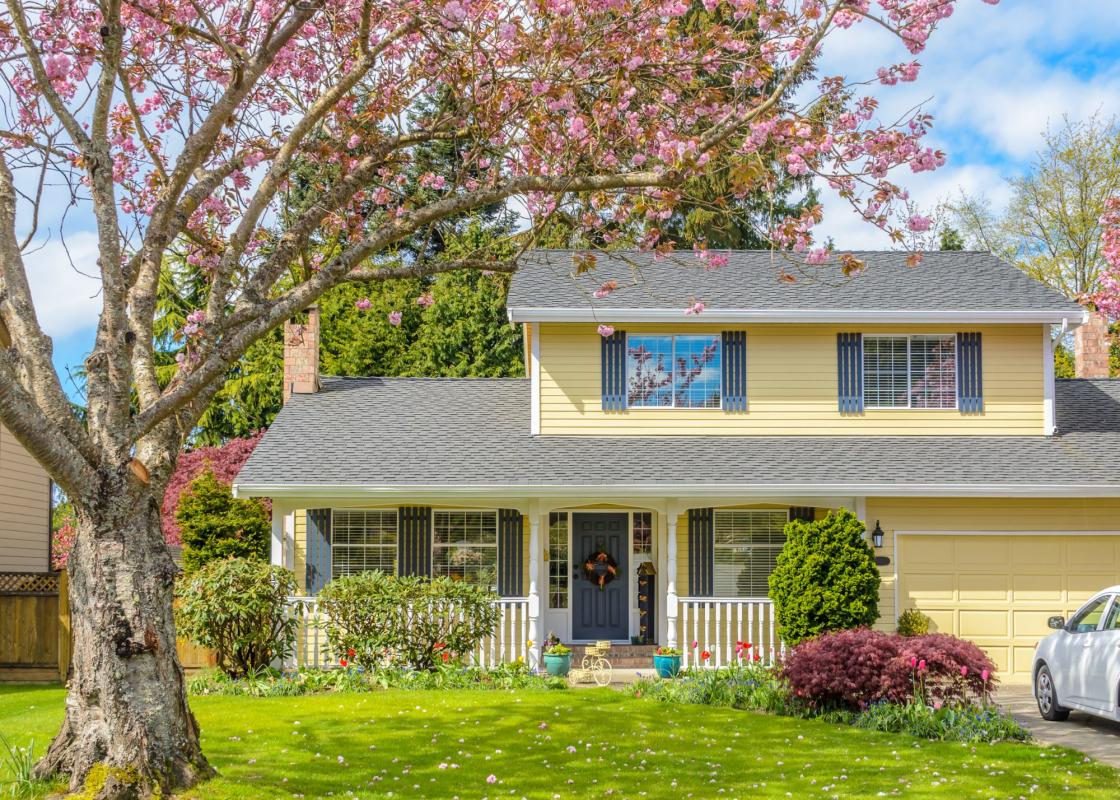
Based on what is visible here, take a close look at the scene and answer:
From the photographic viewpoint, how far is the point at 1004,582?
16453 mm

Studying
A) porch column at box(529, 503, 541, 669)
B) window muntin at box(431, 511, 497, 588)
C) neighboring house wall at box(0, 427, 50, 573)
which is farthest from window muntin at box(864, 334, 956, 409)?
neighboring house wall at box(0, 427, 50, 573)

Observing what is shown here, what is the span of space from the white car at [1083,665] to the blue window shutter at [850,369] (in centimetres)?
547

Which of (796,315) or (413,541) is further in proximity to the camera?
(413,541)

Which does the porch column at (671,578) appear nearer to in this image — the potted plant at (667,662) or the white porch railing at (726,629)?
the white porch railing at (726,629)

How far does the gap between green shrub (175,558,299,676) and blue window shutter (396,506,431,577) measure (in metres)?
2.78

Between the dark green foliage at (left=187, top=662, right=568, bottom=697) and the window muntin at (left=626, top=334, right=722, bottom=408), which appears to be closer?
the dark green foliage at (left=187, top=662, right=568, bottom=697)

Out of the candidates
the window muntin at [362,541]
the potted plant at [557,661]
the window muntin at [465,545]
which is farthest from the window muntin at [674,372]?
the potted plant at [557,661]

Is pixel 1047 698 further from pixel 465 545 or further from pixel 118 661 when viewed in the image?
pixel 118 661

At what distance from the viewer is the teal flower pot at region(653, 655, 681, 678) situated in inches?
603

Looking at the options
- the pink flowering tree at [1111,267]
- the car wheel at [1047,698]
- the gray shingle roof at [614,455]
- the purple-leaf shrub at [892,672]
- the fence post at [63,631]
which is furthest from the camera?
the pink flowering tree at [1111,267]

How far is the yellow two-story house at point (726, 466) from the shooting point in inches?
640

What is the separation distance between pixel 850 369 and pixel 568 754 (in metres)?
9.62

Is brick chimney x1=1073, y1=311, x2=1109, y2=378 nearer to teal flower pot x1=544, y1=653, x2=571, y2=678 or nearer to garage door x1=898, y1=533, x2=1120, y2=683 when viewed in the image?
garage door x1=898, y1=533, x2=1120, y2=683

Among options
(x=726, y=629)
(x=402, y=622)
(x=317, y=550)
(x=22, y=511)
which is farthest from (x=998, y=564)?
(x=22, y=511)
